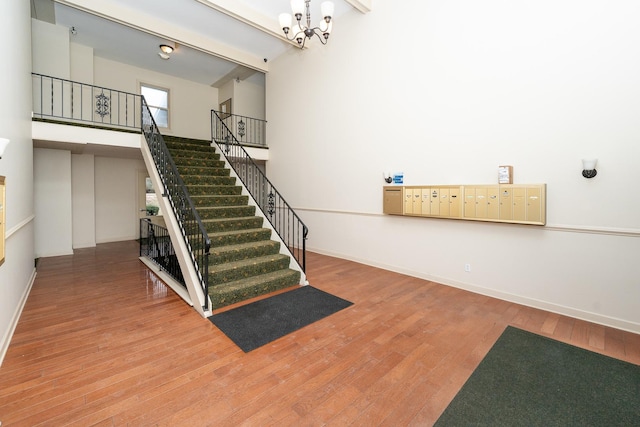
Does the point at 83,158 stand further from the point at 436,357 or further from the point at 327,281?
the point at 436,357

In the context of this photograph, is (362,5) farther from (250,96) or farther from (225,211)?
(250,96)

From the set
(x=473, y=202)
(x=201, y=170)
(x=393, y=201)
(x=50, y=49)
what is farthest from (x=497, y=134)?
(x=50, y=49)

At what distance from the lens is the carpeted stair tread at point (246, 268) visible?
152 inches

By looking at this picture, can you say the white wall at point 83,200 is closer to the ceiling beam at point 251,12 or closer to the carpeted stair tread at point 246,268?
the ceiling beam at point 251,12

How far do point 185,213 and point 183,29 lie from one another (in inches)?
188

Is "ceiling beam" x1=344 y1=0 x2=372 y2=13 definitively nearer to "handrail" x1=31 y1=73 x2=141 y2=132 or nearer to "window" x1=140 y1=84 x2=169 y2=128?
"handrail" x1=31 y1=73 x2=141 y2=132

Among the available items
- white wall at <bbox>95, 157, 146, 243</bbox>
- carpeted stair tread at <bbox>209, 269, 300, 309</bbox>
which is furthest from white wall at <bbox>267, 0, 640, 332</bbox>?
white wall at <bbox>95, 157, 146, 243</bbox>

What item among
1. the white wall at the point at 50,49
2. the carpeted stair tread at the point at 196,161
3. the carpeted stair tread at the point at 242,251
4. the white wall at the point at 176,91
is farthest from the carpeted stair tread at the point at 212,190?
the white wall at the point at 176,91

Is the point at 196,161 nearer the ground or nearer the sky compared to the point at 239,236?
nearer the sky

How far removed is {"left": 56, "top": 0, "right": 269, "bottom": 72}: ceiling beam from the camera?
17.2ft

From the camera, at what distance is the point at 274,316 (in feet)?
11.0

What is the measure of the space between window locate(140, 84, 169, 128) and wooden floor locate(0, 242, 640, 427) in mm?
6172

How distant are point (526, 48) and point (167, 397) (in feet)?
17.1

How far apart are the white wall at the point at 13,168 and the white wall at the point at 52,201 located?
281cm
